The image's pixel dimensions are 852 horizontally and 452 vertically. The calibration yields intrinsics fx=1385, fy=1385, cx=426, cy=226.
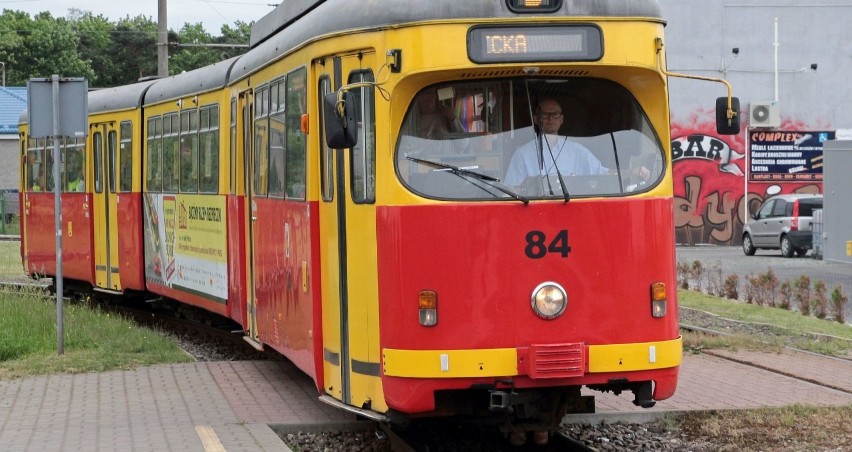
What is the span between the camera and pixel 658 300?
808cm

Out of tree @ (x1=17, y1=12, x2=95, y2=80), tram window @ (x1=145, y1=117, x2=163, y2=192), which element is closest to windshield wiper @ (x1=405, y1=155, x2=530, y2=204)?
tram window @ (x1=145, y1=117, x2=163, y2=192)

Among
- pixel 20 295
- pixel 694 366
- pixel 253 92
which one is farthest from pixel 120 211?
pixel 694 366

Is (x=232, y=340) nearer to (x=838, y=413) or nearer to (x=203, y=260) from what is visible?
(x=203, y=260)

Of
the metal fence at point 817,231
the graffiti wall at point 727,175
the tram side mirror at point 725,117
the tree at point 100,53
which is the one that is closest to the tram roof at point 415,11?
the tram side mirror at point 725,117

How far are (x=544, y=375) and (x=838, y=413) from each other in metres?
3.25

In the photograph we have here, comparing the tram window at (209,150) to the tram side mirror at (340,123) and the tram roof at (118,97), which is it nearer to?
the tram roof at (118,97)

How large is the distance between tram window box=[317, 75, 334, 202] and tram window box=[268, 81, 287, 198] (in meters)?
1.27

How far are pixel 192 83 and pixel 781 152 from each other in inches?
1194

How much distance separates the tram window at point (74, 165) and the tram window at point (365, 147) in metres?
12.7

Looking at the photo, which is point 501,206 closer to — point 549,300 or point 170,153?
point 549,300

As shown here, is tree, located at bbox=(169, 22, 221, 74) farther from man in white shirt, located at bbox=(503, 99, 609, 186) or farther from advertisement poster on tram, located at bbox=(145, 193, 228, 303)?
man in white shirt, located at bbox=(503, 99, 609, 186)

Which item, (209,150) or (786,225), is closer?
(209,150)

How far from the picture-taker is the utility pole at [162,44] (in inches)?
1086

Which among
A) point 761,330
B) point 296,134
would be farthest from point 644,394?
point 761,330
